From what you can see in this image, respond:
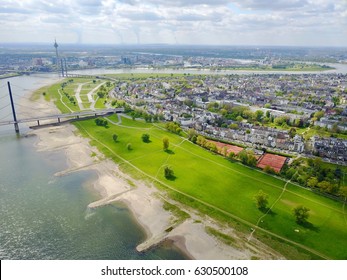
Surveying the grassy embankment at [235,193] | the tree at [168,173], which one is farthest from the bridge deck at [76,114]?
the tree at [168,173]

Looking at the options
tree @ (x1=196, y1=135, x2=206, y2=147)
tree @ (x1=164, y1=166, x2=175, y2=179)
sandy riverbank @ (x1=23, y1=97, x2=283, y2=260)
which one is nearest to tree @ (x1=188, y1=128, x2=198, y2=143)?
tree @ (x1=196, y1=135, x2=206, y2=147)

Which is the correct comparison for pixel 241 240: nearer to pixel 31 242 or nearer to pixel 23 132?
pixel 31 242

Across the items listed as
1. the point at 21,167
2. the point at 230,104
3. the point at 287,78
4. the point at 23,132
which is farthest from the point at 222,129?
the point at 287,78

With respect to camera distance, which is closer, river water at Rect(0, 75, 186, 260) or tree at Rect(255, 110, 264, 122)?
river water at Rect(0, 75, 186, 260)

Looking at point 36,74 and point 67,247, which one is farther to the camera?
point 36,74

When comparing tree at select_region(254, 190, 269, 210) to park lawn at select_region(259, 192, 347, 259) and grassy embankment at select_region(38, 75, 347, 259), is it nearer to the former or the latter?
grassy embankment at select_region(38, 75, 347, 259)
